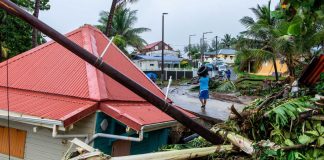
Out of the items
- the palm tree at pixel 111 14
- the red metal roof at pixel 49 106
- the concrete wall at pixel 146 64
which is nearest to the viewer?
the red metal roof at pixel 49 106


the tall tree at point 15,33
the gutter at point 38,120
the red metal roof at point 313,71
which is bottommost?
the gutter at point 38,120

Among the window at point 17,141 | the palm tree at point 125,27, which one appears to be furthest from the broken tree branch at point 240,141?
the palm tree at point 125,27

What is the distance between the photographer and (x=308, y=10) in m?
3.93

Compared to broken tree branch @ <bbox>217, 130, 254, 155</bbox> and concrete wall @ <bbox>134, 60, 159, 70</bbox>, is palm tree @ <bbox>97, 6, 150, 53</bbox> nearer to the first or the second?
concrete wall @ <bbox>134, 60, 159, 70</bbox>

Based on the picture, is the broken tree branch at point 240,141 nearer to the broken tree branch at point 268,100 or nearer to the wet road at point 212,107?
the broken tree branch at point 268,100

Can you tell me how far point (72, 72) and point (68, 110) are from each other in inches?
81.1

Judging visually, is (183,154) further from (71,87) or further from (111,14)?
(111,14)

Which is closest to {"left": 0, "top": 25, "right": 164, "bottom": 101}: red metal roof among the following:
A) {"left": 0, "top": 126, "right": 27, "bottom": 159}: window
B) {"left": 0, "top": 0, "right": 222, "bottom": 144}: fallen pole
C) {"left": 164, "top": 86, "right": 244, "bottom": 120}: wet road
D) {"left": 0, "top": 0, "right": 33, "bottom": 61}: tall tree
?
{"left": 0, "top": 126, "right": 27, "bottom": 159}: window

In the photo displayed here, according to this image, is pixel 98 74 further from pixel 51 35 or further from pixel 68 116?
pixel 51 35

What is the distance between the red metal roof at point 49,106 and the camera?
8.18 meters

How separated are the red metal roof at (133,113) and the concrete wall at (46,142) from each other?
19.9 inches

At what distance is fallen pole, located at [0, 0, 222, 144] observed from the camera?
15.9ft

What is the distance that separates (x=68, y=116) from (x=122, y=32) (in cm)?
3769

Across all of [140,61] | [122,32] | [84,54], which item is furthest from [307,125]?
[140,61]
